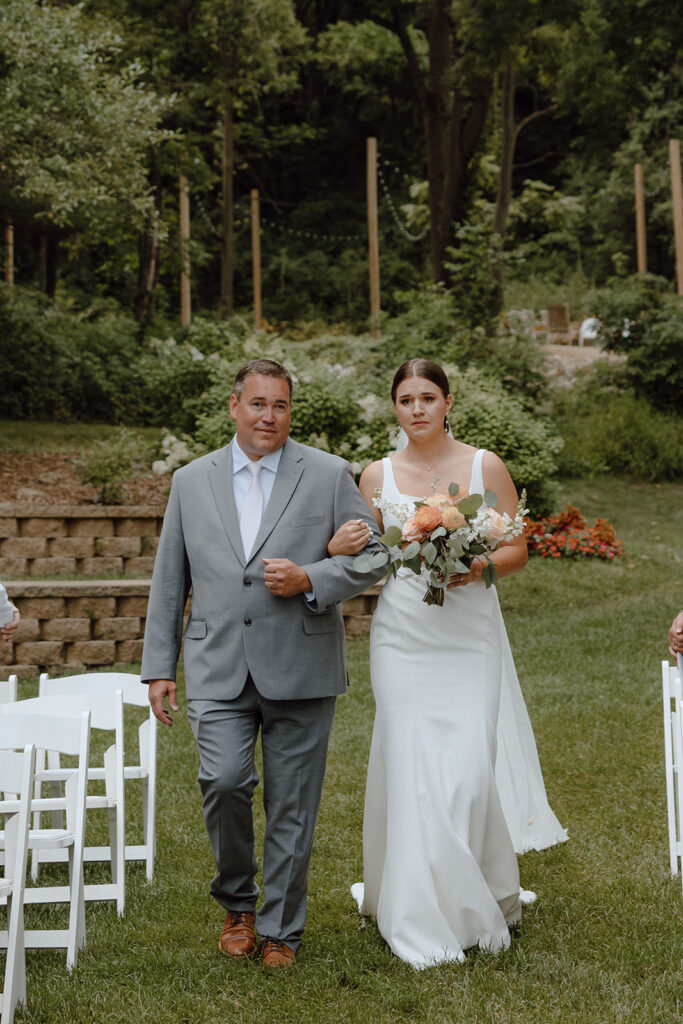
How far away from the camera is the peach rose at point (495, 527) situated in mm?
4466

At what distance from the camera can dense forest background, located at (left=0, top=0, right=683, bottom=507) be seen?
520 inches

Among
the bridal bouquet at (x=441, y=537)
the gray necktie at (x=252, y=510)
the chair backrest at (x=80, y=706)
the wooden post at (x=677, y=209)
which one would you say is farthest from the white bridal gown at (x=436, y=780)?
the wooden post at (x=677, y=209)

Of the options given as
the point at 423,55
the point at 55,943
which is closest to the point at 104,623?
the point at 55,943

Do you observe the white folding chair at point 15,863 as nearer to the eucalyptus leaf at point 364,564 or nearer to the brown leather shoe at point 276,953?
the brown leather shoe at point 276,953

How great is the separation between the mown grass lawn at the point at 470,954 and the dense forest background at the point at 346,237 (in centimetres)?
510

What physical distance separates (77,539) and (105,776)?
567 centimetres

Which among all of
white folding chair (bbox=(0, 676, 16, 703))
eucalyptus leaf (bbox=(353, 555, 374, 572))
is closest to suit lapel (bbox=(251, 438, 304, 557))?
eucalyptus leaf (bbox=(353, 555, 374, 572))

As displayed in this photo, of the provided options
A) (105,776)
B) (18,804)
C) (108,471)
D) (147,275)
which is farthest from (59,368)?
(18,804)

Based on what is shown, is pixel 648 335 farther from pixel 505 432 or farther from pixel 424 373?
pixel 424 373

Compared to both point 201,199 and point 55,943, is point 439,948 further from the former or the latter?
point 201,199

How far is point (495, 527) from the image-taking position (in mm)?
4480

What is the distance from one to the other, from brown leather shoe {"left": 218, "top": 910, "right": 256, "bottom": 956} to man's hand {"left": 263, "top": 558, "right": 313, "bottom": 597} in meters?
1.27

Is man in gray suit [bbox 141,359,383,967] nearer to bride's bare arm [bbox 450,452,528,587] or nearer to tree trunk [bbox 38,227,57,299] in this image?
bride's bare arm [bbox 450,452,528,587]

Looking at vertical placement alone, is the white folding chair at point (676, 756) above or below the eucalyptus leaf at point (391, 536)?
below
